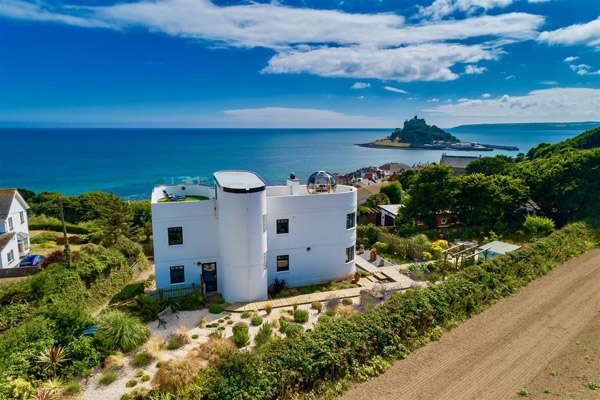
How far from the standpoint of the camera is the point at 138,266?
2347cm

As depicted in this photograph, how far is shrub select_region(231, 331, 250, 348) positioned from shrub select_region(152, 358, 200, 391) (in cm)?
267

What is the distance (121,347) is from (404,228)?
2243 centimetres

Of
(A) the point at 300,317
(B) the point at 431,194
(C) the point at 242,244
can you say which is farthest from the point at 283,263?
(B) the point at 431,194

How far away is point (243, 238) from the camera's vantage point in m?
17.1

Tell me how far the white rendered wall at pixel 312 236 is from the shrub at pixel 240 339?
607 centimetres

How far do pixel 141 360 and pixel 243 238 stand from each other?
675cm

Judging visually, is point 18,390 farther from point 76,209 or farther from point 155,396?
point 76,209

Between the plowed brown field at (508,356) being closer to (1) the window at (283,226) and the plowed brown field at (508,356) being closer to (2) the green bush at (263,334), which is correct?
(2) the green bush at (263,334)

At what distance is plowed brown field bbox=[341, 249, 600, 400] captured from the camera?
10.0 meters

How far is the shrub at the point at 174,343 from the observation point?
44.1 ft

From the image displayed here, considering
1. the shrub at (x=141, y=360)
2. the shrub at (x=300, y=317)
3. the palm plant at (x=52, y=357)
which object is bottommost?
the shrub at (x=141, y=360)

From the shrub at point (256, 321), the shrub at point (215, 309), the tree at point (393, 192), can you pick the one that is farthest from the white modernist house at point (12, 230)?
the tree at point (393, 192)

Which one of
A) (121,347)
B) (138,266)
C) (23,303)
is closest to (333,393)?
(121,347)

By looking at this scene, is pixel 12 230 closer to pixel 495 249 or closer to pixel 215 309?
pixel 215 309
